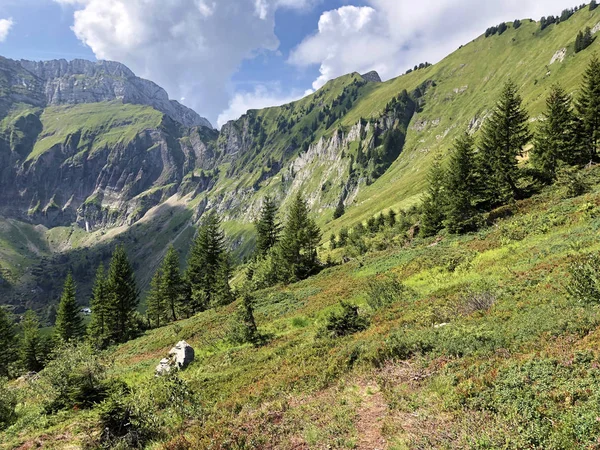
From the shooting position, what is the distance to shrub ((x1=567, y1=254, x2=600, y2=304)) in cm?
1234

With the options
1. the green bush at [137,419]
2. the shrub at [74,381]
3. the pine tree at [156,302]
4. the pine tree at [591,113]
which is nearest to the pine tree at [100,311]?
the pine tree at [156,302]

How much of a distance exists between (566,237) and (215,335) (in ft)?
89.0

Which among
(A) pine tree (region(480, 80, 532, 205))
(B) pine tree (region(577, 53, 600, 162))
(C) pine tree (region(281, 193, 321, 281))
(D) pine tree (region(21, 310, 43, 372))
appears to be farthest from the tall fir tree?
(B) pine tree (region(577, 53, 600, 162))

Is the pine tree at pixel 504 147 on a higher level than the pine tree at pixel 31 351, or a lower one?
higher

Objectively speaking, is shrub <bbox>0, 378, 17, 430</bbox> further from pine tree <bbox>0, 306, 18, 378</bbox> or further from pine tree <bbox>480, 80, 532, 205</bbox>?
pine tree <bbox>0, 306, 18, 378</bbox>

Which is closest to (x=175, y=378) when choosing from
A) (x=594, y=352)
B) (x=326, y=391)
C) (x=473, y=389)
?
(x=326, y=391)

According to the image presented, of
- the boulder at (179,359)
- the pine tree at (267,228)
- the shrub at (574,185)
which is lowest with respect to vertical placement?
the boulder at (179,359)

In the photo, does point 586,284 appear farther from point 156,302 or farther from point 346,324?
point 156,302

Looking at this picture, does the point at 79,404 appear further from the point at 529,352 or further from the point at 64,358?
the point at 529,352

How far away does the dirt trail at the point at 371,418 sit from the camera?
8607 millimetres

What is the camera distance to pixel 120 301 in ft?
192

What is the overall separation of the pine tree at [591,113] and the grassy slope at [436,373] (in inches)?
963

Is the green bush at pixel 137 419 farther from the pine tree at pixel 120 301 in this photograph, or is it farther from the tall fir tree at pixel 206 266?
the pine tree at pixel 120 301

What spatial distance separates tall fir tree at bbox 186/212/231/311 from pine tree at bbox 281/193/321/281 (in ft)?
46.2
